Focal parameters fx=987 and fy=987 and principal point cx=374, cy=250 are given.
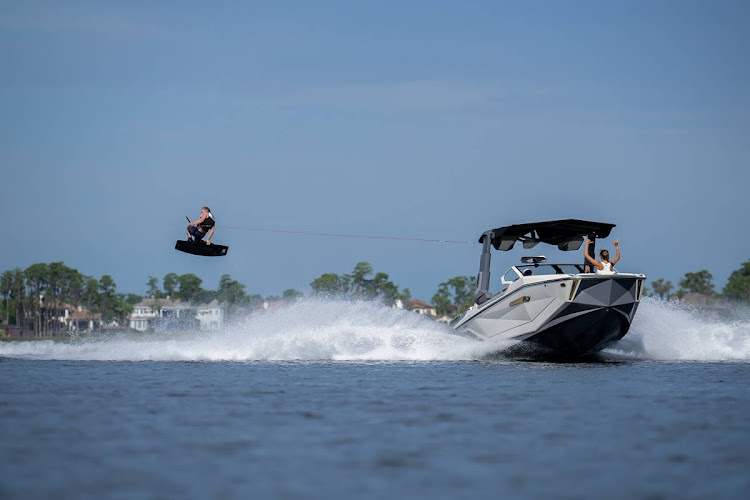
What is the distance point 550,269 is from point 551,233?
1912mm

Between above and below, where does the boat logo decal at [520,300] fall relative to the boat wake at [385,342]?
above

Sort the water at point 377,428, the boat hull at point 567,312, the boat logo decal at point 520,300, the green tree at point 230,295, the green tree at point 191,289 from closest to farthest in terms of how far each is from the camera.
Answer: the water at point 377,428
the boat hull at point 567,312
the boat logo decal at point 520,300
the green tree at point 230,295
the green tree at point 191,289

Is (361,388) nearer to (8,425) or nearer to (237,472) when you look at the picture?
(8,425)

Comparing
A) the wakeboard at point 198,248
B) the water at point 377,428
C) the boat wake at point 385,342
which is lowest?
the water at point 377,428

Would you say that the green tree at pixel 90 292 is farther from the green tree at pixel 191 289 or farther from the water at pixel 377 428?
the water at pixel 377 428

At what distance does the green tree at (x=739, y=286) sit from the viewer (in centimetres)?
14438

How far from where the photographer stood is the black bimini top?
2305cm

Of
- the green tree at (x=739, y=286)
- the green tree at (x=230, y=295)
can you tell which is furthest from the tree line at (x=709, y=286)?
the green tree at (x=230, y=295)

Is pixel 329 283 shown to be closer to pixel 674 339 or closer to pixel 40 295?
pixel 40 295

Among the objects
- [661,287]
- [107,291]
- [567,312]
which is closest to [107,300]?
[107,291]

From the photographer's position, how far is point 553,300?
69.9 feet

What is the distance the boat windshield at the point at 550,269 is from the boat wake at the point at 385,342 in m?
2.22

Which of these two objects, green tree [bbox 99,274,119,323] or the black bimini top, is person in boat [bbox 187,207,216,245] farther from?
green tree [bbox 99,274,119,323]

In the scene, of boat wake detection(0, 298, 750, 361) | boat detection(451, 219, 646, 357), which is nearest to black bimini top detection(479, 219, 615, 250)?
boat detection(451, 219, 646, 357)
